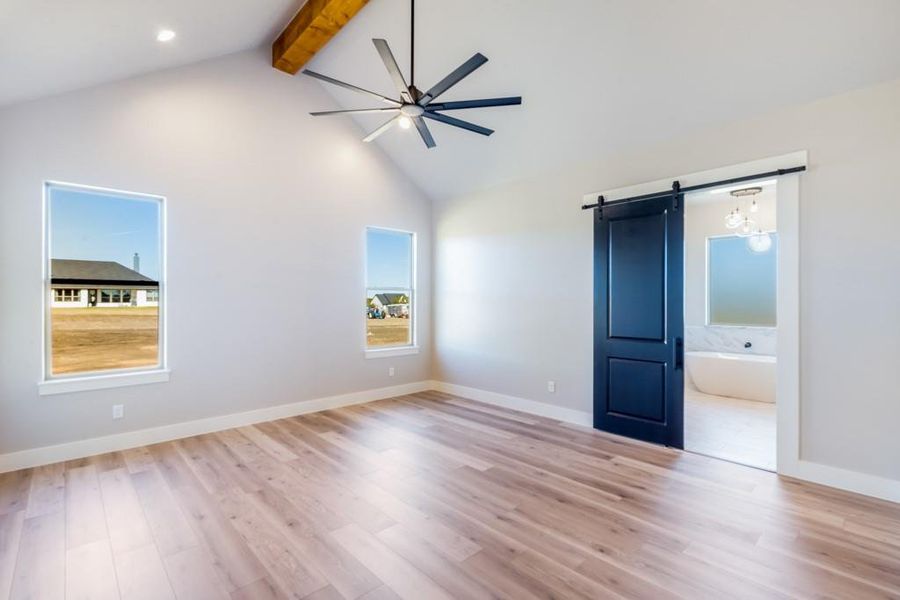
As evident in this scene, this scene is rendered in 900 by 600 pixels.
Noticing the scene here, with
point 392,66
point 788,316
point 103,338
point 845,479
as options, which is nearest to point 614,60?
point 392,66

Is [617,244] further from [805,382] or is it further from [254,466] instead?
[254,466]

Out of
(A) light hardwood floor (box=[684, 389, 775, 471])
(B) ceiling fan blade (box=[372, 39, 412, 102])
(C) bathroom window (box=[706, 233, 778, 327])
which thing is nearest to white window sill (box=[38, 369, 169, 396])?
(B) ceiling fan blade (box=[372, 39, 412, 102])

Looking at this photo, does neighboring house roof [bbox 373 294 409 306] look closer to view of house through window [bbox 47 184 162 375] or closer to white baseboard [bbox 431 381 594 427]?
white baseboard [bbox 431 381 594 427]

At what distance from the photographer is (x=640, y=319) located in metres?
4.14

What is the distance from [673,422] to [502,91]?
3631 millimetres

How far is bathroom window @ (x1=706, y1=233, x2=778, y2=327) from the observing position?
670cm

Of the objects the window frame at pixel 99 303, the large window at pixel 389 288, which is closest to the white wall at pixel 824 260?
the large window at pixel 389 288

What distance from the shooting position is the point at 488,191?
18.7 ft

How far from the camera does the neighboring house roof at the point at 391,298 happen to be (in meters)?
6.02

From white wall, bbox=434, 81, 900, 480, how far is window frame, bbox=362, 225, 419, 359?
199cm

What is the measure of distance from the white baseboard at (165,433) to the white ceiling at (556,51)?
2.88 m

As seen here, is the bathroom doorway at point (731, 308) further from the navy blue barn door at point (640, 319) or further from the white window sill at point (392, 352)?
the white window sill at point (392, 352)

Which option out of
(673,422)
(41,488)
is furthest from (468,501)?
(41,488)

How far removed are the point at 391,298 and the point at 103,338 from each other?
10.8 ft
